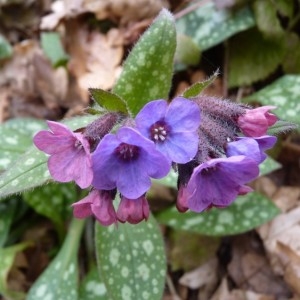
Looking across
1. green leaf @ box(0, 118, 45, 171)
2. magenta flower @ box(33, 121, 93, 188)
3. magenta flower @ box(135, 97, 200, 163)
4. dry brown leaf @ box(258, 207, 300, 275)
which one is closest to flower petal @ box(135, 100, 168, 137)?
magenta flower @ box(135, 97, 200, 163)

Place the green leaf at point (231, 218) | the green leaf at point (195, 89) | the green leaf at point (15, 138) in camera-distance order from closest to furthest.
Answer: the green leaf at point (195, 89)
the green leaf at point (15, 138)
the green leaf at point (231, 218)

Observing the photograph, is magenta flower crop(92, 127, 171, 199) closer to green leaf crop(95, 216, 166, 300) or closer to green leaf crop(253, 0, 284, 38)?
green leaf crop(95, 216, 166, 300)

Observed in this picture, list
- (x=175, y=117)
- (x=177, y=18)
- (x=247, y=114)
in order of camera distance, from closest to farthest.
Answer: (x=175, y=117), (x=247, y=114), (x=177, y=18)

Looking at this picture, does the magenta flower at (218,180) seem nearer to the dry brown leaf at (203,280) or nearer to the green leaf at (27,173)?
the green leaf at (27,173)

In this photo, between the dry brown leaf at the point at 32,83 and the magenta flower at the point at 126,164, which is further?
the dry brown leaf at the point at 32,83

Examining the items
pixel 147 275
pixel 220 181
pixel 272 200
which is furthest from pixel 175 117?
pixel 272 200

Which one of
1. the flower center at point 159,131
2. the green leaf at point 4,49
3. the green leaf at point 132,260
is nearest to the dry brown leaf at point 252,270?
the green leaf at point 132,260

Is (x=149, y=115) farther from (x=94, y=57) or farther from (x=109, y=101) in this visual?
(x=94, y=57)

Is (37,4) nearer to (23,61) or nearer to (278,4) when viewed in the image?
(23,61)
